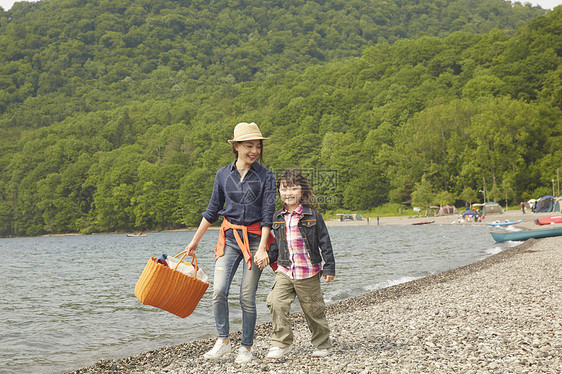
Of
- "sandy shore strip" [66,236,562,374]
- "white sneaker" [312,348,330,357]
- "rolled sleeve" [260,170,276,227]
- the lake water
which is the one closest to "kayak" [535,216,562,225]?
the lake water

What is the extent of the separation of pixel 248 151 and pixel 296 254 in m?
1.22

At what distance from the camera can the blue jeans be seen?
5.38m

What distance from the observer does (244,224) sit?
5.37 meters

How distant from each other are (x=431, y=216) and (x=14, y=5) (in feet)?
558

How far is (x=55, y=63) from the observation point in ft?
500

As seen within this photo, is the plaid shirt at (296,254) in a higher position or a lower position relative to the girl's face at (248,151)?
lower

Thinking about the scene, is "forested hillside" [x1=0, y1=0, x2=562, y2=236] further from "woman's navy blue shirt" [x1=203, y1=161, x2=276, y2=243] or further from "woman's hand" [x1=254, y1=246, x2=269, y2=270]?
"woman's hand" [x1=254, y1=246, x2=269, y2=270]

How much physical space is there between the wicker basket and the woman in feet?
1.12

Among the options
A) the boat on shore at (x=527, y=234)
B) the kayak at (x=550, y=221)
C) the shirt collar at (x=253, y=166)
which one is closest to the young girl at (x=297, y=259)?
the shirt collar at (x=253, y=166)

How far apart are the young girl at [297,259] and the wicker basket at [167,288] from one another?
0.91m

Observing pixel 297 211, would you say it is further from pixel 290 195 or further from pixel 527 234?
pixel 527 234

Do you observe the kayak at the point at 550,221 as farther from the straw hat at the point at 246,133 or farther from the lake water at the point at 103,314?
the straw hat at the point at 246,133

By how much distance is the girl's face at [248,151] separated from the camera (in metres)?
5.47

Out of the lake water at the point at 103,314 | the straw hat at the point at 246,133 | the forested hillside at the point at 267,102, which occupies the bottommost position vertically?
the lake water at the point at 103,314
